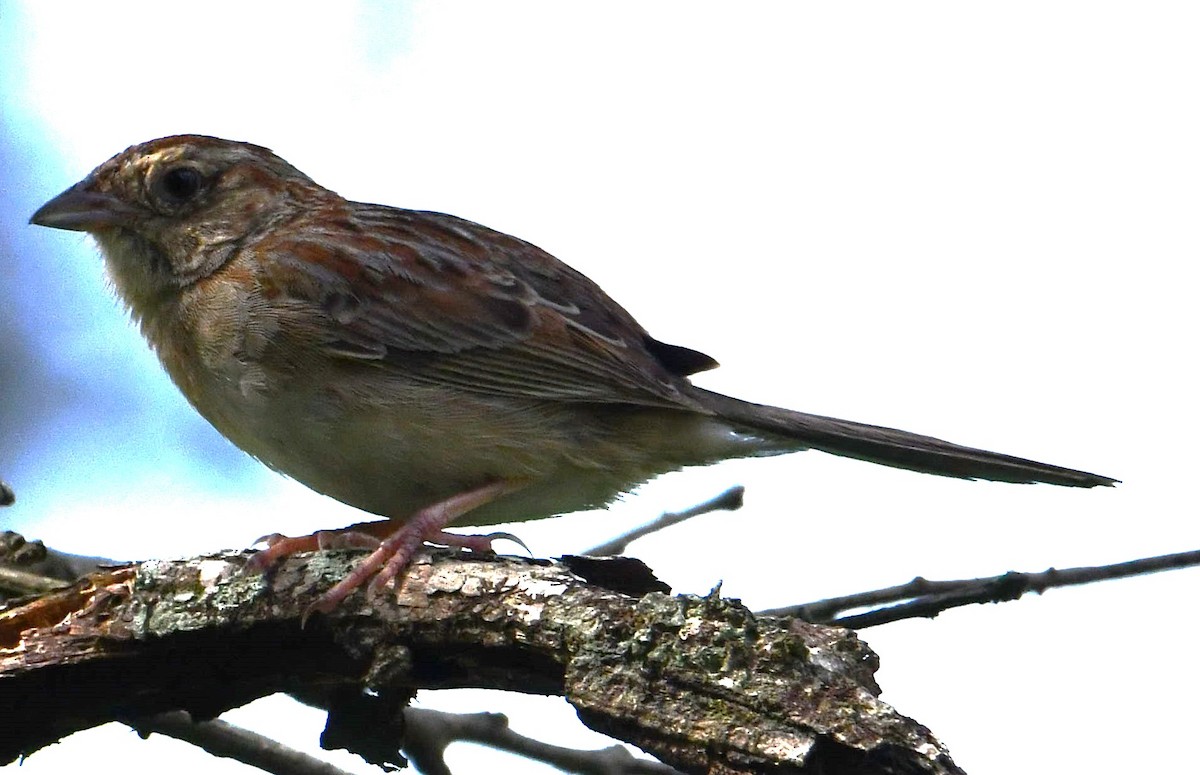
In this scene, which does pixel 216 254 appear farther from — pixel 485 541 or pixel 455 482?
pixel 485 541

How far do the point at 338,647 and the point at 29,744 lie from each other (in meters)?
0.83

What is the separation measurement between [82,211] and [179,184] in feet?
1.24

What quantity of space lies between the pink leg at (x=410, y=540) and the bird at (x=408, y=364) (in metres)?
0.01

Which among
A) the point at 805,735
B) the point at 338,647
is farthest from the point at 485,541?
the point at 805,735

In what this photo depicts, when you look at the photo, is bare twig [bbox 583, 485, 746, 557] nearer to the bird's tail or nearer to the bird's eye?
the bird's tail

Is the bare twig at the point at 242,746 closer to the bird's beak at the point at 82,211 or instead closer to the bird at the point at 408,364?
the bird at the point at 408,364

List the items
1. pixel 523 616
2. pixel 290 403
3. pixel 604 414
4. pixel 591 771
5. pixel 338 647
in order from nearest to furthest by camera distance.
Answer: pixel 523 616, pixel 338 647, pixel 591 771, pixel 290 403, pixel 604 414

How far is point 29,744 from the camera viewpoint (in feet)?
11.5

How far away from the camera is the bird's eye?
542cm

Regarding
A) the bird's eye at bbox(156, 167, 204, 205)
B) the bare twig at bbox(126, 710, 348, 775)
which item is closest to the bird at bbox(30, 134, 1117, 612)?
the bird's eye at bbox(156, 167, 204, 205)

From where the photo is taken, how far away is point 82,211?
5262mm

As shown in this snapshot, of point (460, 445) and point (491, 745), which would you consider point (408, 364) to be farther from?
point (491, 745)

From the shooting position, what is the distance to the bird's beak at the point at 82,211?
525 cm

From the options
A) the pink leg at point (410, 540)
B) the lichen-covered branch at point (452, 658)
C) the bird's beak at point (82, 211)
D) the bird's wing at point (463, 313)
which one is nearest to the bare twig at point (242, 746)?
the lichen-covered branch at point (452, 658)
